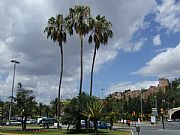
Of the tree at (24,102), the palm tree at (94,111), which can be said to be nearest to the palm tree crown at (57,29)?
the tree at (24,102)

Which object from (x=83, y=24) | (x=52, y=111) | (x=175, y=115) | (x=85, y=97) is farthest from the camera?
(x=175, y=115)

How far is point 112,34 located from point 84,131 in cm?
1614

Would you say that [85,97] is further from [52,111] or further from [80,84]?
[52,111]

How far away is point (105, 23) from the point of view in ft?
173

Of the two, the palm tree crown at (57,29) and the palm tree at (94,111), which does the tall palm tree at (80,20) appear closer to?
the palm tree crown at (57,29)

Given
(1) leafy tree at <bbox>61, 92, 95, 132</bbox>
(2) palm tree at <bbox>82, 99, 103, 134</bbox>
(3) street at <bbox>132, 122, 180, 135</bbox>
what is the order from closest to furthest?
(2) palm tree at <bbox>82, 99, 103, 134</bbox> → (1) leafy tree at <bbox>61, 92, 95, 132</bbox> → (3) street at <bbox>132, 122, 180, 135</bbox>

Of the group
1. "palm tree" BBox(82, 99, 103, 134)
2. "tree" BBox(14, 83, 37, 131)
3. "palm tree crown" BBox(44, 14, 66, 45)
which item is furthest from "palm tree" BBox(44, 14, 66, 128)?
"palm tree" BBox(82, 99, 103, 134)

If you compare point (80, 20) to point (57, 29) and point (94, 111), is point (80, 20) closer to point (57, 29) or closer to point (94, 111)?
point (57, 29)

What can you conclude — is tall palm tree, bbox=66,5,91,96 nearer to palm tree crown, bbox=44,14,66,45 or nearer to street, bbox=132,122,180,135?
palm tree crown, bbox=44,14,66,45

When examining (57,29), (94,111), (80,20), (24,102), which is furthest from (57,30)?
(94,111)

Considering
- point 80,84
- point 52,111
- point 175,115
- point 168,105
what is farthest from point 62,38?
point 168,105

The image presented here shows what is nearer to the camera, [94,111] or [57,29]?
[94,111]

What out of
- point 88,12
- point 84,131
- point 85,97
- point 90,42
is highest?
point 88,12

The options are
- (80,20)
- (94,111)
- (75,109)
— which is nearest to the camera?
(94,111)
